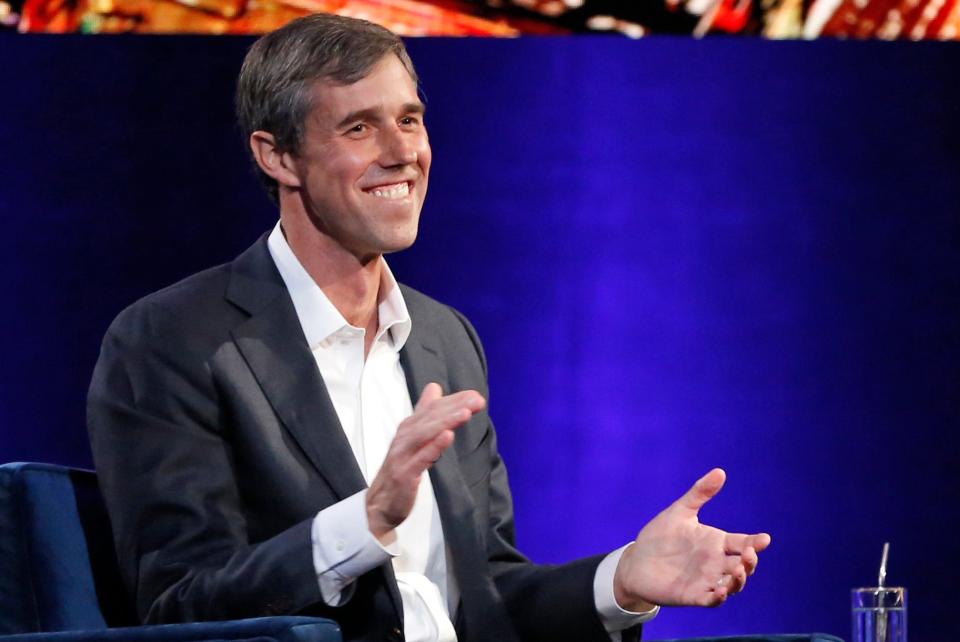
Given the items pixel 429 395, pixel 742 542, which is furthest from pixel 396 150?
pixel 742 542

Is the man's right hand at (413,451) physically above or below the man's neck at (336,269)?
below

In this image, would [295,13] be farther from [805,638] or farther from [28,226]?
[805,638]

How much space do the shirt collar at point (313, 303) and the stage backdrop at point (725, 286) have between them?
1598 mm

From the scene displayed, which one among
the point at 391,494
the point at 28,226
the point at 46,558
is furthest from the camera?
the point at 28,226

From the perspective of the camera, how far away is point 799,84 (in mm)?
3795

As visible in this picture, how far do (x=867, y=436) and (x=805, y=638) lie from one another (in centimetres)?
196

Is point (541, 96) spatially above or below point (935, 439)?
above

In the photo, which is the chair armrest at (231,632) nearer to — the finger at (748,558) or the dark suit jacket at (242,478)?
the dark suit jacket at (242,478)

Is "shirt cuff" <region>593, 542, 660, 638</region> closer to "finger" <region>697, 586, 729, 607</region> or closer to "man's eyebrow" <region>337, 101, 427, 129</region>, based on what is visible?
"finger" <region>697, 586, 729, 607</region>

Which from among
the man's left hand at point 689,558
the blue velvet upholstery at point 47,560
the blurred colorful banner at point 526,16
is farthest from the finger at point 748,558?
the blurred colorful banner at point 526,16

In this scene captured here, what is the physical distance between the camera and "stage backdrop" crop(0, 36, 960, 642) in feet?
12.4

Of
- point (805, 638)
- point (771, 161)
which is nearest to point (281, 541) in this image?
point (805, 638)

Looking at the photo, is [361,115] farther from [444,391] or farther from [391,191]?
[444,391]

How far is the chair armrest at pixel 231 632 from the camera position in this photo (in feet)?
5.13
